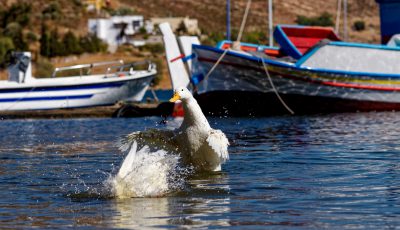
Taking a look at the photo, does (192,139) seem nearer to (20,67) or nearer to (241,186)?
(241,186)

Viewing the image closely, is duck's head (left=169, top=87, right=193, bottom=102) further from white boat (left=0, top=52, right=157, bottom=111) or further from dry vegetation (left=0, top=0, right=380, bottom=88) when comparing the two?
dry vegetation (left=0, top=0, right=380, bottom=88)

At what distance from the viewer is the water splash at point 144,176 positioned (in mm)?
12656

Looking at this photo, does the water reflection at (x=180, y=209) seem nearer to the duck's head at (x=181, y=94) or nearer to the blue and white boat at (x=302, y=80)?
the duck's head at (x=181, y=94)

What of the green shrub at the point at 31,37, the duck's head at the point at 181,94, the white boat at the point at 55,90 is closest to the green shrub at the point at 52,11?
the green shrub at the point at 31,37

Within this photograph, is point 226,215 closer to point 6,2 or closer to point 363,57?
point 363,57

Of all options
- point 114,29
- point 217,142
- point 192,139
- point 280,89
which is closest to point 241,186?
point 217,142

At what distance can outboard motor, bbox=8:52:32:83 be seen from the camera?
37594 millimetres

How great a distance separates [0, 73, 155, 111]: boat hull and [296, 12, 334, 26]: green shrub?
63.2 m

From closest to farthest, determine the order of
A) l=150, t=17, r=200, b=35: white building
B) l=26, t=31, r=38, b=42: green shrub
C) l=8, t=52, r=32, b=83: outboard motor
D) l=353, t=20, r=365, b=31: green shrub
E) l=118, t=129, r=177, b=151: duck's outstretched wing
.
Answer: l=118, t=129, r=177, b=151: duck's outstretched wing, l=8, t=52, r=32, b=83: outboard motor, l=26, t=31, r=38, b=42: green shrub, l=150, t=17, r=200, b=35: white building, l=353, t=20, r=365, b=31: green shrub

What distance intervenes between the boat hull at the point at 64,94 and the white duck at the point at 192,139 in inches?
Result: 926

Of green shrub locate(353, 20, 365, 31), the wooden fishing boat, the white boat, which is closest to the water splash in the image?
the wooden fishing boat

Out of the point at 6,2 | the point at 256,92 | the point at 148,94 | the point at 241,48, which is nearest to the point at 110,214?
the point at 256,92

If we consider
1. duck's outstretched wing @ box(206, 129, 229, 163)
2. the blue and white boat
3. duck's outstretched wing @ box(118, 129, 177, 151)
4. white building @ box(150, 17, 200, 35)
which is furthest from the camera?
white building @ box(150, 17, 200, 35)

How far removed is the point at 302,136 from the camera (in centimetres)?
2227
